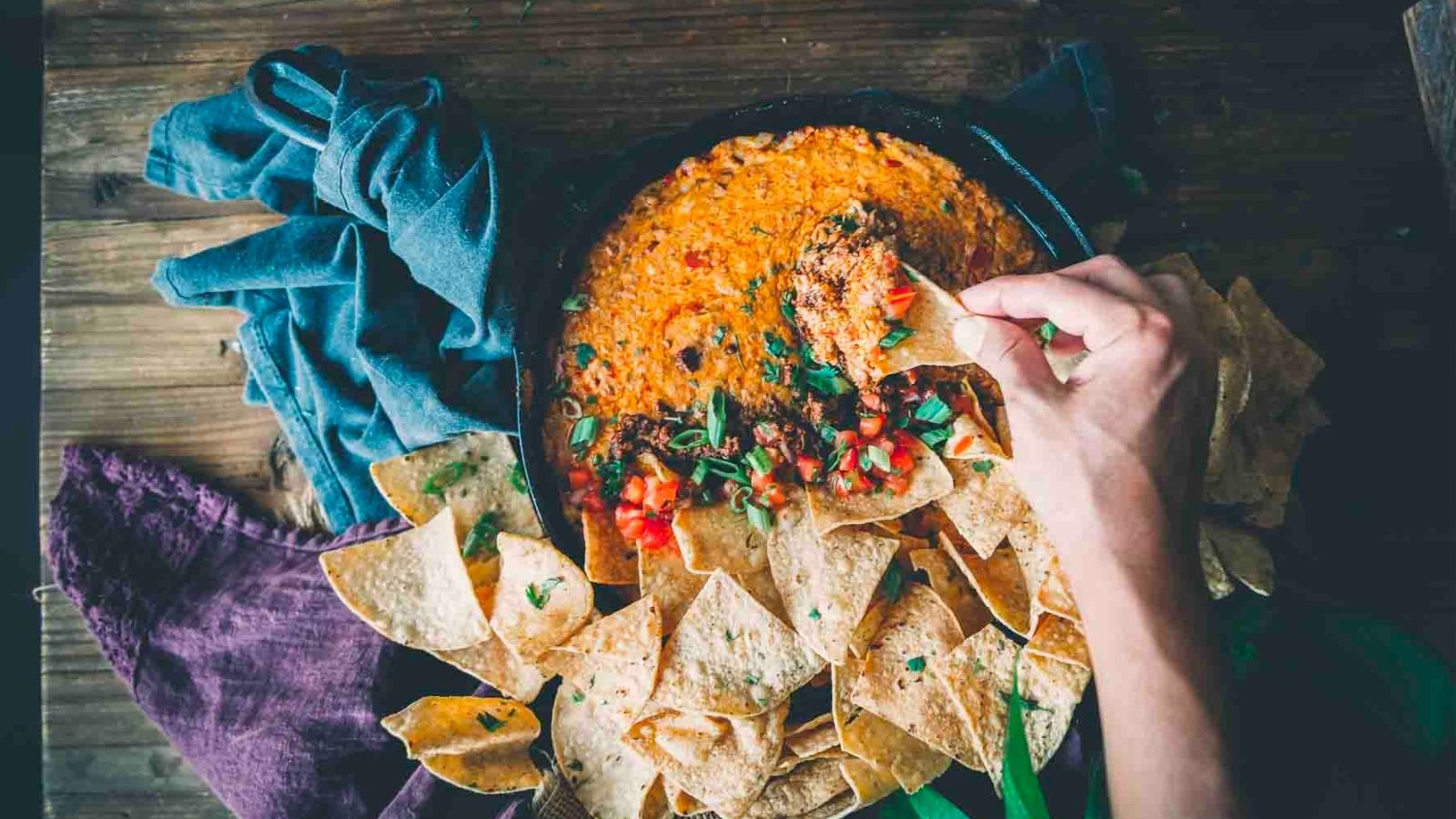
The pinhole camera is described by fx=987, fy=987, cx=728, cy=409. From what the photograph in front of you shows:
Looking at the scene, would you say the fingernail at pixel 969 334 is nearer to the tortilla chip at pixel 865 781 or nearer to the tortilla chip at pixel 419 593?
the tortilla chip at pixel 865 781

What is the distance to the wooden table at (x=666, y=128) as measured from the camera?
2.68 meters

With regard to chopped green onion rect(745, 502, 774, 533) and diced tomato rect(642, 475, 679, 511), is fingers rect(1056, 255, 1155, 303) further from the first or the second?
diced tomato rect(642, 475, 679, 511)

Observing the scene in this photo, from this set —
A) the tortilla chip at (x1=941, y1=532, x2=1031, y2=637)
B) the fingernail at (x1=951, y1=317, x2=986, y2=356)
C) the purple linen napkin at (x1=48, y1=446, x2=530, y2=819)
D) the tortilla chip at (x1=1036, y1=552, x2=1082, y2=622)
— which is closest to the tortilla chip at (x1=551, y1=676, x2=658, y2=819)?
the purple linen napkin at (x1=48, y1=446, x2=530, y2=819)

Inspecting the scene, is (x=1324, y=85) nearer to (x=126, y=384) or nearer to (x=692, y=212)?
(x=692, y=212)

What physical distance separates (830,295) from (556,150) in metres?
0.99

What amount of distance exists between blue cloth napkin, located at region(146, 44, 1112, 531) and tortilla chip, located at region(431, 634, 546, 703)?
0.48 metres

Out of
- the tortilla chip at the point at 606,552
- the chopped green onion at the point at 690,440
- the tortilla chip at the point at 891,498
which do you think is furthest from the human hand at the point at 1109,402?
the tortilla chip at the point at 606,552

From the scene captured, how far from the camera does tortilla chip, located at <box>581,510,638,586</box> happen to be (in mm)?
2293

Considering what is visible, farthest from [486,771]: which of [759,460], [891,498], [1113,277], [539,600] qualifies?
[1113,277]

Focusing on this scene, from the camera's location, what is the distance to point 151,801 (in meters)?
2.72

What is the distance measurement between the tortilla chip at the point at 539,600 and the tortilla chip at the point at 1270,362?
5.42 feet

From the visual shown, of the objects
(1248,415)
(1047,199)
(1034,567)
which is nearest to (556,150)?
(1047,199)

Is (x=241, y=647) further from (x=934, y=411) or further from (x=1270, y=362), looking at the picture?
(x=1270, y=362)

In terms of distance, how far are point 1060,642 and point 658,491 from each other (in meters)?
0.98
